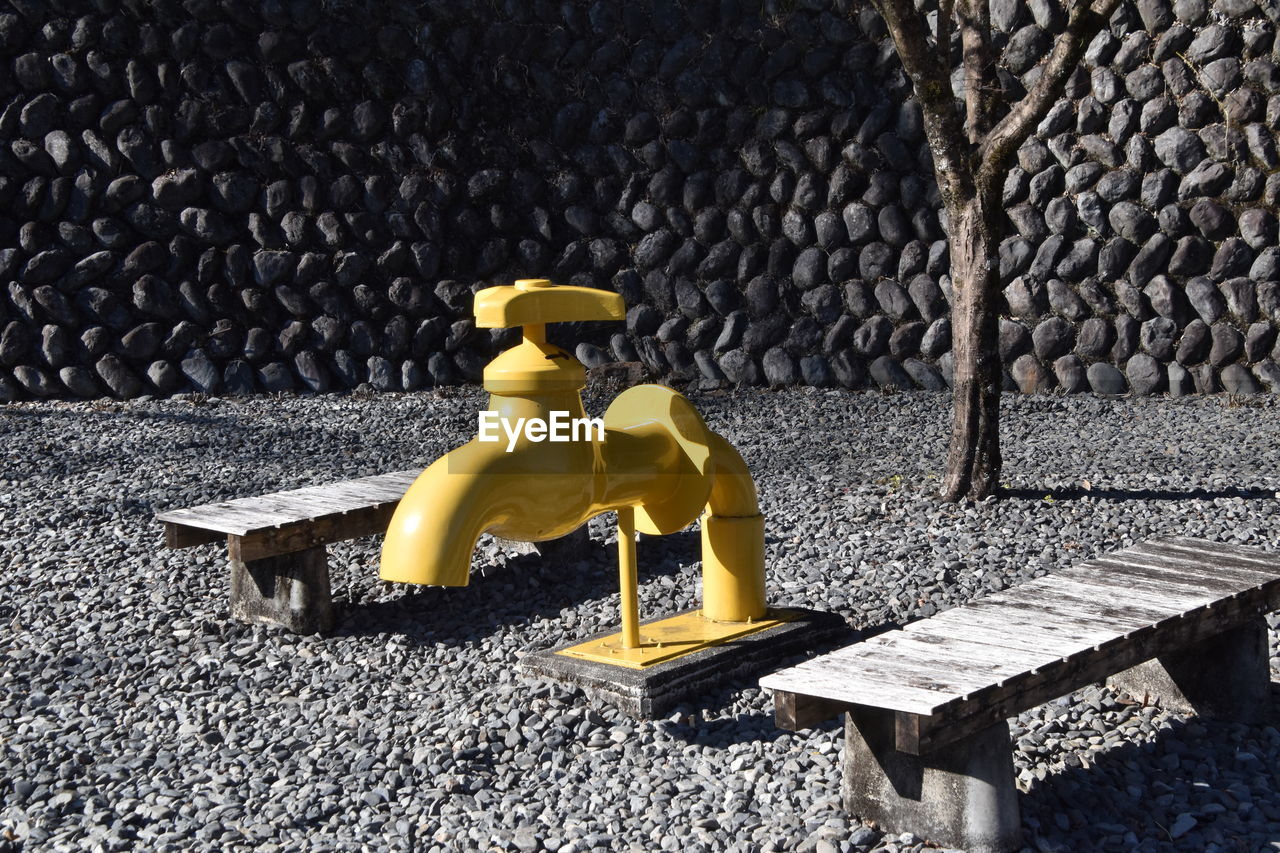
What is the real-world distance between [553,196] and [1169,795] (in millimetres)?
6423

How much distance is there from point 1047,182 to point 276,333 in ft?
16.4

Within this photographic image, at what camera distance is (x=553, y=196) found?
8422 mm

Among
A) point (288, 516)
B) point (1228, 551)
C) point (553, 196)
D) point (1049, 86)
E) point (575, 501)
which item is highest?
point (553, 196)

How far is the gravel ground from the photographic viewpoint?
2.71m

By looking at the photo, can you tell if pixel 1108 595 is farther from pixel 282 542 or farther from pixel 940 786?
pixel 282 542

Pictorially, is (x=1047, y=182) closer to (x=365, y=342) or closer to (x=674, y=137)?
(x=674, y=137)

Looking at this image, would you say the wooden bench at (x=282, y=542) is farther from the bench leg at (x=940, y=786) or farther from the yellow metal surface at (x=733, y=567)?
the bench leg at (x=940, y=786)

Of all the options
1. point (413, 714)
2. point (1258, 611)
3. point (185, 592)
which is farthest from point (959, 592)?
point (185, 592)

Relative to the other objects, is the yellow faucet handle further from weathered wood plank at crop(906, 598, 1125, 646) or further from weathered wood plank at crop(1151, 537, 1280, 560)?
weathered wood plank at crop(1151, 537, 1280, 560)

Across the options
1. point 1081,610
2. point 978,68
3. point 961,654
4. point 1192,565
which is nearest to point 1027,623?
point 1081,610

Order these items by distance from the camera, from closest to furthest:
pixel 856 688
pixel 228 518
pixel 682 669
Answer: pixel 856 688 < pixel 682 669 < pixel 228 518

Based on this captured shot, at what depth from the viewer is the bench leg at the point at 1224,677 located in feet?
10.0

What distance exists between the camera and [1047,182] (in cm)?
→ 779

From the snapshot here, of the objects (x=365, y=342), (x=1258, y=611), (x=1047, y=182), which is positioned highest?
(x=1047, y=182)
